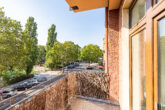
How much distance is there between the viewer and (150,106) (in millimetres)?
892

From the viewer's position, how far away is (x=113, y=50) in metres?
3.14

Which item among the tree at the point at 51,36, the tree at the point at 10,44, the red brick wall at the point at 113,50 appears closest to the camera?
the red brick wall at the point at 113,50

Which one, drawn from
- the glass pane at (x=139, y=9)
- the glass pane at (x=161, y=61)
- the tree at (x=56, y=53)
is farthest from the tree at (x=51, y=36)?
the glass pane at (x=161, y=61)

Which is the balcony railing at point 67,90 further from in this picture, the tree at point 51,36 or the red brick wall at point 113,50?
the tree at point 51,36

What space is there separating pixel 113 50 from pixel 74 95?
230 cm

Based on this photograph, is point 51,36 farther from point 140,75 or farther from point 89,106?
point 140,75

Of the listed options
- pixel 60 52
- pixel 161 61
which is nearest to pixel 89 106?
pixel 161 61

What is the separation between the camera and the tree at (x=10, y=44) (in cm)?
661

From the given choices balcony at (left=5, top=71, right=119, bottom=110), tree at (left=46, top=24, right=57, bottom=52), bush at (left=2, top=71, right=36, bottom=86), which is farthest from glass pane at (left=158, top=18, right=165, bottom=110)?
tree at (left=46, top=24, right=57, bottom=52)

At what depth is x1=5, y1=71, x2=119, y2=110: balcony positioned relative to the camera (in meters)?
1.67

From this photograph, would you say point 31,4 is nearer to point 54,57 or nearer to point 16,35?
point 16,35

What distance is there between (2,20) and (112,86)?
908 cm

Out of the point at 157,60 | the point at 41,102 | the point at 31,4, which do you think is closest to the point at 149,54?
the point at 157,60

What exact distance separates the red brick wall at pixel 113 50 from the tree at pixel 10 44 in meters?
7.62
